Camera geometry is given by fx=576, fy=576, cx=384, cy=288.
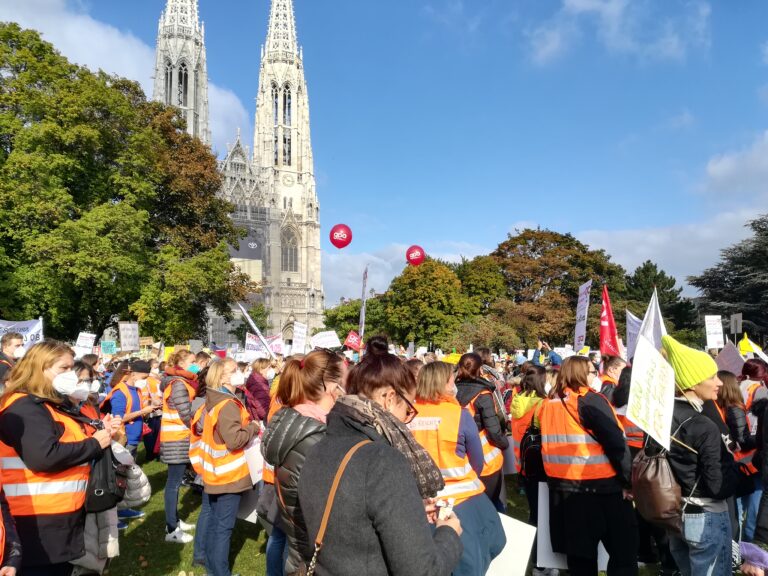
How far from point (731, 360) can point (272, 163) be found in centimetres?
6809

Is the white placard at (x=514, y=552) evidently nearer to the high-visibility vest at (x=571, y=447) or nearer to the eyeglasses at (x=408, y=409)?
the high-visibility vest at (x=571, y=447)

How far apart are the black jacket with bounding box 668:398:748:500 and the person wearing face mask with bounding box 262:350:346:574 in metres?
2.03

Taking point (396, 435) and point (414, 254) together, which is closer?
point (396, 435)

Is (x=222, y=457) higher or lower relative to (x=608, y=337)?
lower

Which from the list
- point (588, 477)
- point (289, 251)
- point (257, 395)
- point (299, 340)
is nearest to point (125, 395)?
point (257, 395)

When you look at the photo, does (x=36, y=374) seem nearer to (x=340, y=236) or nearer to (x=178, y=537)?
(x=178, y=537)

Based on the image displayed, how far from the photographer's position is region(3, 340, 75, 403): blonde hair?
3285 millimetres

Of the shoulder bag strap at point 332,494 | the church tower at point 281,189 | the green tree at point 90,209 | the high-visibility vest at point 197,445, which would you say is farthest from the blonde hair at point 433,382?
the church tower at point 281,189

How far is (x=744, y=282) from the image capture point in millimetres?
34906

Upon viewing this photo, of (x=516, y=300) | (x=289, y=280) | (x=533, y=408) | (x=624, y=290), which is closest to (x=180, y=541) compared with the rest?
(x=533, y=408)

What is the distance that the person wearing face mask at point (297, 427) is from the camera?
258 cm

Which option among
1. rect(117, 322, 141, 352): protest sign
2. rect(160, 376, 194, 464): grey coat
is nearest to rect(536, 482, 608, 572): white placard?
rect(160, 376, 194, 464): grey coat

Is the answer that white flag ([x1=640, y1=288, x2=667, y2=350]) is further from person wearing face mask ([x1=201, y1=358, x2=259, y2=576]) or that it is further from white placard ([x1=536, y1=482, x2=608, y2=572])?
person wearing face mask ([x1=201, y1=358, x2=259, y2=576])

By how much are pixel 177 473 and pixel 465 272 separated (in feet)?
144
